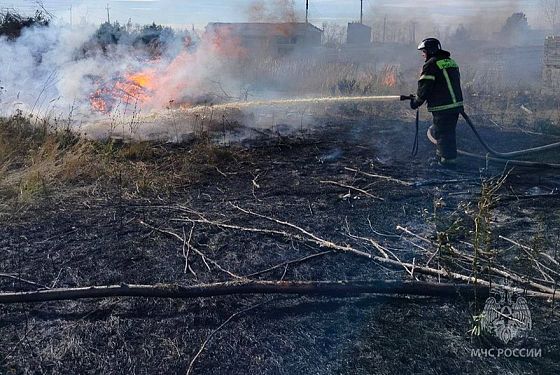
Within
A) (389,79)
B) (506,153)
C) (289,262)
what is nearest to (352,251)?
(289,262)

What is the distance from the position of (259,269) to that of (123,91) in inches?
348

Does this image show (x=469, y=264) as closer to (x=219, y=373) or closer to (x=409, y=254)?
(x=409, y=254)

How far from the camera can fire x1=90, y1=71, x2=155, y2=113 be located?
11.3m

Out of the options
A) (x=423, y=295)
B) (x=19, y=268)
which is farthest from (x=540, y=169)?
(x=19, y=268)

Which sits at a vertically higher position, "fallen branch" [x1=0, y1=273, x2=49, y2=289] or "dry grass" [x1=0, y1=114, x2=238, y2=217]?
"dry grass" [x1=0, y1=114, x2=238, y2=217]

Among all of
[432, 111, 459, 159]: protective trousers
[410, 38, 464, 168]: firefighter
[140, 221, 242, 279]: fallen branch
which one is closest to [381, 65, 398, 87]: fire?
[410, 38, 464, 168]: firefighter

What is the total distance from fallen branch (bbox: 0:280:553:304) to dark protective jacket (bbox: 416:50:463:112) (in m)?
4.48

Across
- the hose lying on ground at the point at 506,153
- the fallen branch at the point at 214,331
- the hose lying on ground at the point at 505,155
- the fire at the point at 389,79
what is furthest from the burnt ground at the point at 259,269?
the fire at the point at 389,79

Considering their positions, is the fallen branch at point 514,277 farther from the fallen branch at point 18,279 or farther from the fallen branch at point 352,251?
the fallen branch at point 18,279

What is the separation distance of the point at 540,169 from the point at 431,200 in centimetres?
253

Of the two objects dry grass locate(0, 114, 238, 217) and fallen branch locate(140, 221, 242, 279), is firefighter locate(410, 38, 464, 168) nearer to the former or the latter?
dry grass locate(0, 114, 238, 217)

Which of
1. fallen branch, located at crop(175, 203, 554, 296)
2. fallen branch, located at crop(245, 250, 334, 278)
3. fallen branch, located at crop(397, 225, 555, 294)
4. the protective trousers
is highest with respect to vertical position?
the protective trousers

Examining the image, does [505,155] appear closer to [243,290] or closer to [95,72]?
[243,290]

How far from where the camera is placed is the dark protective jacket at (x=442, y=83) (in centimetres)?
729
